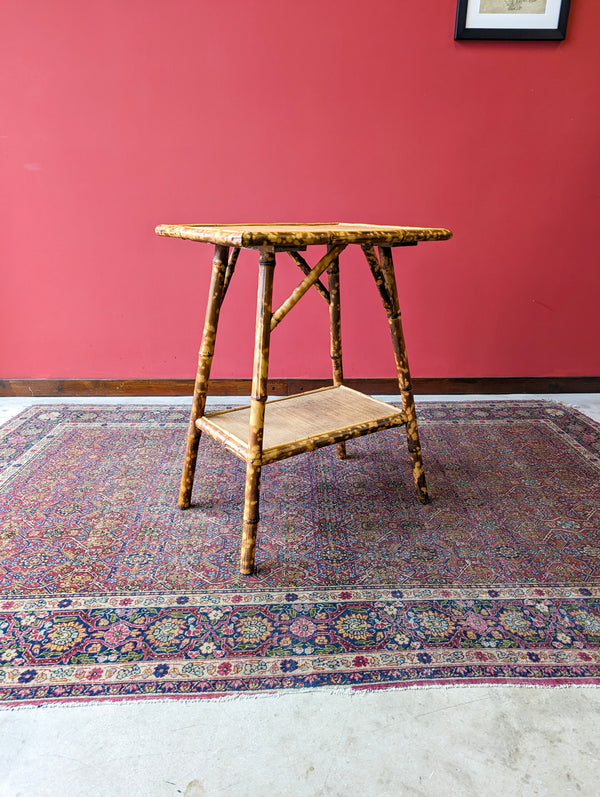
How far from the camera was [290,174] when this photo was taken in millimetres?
2701

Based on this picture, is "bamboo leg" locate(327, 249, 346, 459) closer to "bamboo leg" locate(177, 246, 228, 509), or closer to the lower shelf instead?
the lower shelf

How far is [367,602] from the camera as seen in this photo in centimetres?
143

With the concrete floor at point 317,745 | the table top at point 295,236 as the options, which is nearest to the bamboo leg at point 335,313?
the table top at point 295,236

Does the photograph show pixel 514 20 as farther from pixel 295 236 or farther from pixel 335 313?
pixel 295 236

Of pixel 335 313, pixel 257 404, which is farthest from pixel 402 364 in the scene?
pixel 257 404

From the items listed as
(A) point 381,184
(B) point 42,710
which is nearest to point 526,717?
(B) point 42,710

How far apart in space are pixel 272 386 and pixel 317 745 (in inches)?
80.1

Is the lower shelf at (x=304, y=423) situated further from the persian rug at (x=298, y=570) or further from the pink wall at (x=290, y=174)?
the pink wall at (x=290, y=174)

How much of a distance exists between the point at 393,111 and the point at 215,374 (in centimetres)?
159

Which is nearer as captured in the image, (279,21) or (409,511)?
(409,511)

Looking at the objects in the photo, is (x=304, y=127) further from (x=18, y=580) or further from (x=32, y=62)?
(x=18, y=580)

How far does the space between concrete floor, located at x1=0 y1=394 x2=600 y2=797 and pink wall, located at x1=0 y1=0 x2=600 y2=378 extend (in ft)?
6.52

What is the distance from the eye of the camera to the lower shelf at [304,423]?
160 cm

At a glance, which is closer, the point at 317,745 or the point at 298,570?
the point at 317,745
